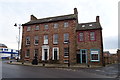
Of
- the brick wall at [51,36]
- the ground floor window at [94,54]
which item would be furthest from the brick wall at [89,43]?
the brick wall at [51,36]

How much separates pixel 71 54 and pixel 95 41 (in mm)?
5755

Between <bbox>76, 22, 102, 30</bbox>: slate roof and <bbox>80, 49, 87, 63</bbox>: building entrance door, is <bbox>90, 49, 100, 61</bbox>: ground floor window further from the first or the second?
<bbox>76, 22, 102, 30</bbox>: slate roof

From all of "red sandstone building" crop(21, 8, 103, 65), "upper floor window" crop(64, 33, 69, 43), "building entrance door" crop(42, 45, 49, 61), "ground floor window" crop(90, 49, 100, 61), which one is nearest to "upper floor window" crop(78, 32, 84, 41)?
"red sandstone building" crop(21, 8, 103, 65)

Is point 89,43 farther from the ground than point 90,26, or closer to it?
closer to it

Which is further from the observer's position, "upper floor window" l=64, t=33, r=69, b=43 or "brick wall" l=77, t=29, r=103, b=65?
"upper floor window" l=64, t=33, r=69, b=43

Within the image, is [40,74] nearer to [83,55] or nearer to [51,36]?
[83,55]

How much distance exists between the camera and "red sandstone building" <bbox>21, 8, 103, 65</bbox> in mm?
22984

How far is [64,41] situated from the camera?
24.9 m

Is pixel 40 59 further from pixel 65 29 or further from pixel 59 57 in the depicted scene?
pixel 65 29

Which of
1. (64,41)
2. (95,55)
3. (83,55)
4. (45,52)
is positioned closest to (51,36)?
(64,41)

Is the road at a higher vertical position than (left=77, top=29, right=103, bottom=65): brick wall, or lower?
lower

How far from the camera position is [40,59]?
85.0 feet

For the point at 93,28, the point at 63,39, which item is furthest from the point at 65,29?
the point at 93,28

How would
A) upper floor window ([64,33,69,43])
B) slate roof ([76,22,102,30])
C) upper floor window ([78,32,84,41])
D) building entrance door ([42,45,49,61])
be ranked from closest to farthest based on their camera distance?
slate roof ([76,22,102,30]) < upper floor window ([78,32,84,41]) < upper floor window ([64,33,69,43]) < building entrance door ([42,45,49,61])
